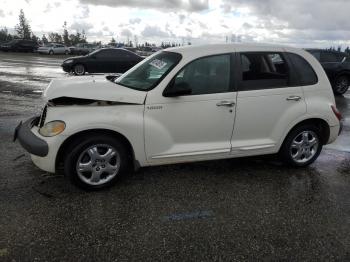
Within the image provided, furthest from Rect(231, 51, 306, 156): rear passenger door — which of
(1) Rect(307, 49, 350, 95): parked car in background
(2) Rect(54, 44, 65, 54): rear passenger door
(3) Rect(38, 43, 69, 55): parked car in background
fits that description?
(2) Rect(54, 44, 65, 54): rear passenger door

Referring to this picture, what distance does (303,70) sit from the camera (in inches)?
196

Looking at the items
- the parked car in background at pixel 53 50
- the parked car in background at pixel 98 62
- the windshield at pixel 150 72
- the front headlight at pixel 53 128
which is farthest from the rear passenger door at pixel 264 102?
the parked car in background at pixel 53 50

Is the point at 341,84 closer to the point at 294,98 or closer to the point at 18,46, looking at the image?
the point at 294,98

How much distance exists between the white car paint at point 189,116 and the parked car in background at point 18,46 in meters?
41.9

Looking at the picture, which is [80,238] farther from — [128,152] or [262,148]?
[262,148]

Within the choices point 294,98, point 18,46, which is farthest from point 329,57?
point 18,46

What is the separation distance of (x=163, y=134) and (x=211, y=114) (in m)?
0.66

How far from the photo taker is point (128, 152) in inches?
173

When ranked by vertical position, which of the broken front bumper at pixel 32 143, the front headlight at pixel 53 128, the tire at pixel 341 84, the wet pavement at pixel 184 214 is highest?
the front headlight at pixel 53 128

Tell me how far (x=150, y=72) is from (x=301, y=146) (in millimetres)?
2385

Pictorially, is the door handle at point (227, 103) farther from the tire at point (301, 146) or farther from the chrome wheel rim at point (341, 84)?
the chrome wheel rim at point (341, 84)

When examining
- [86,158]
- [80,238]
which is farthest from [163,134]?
[80,238]

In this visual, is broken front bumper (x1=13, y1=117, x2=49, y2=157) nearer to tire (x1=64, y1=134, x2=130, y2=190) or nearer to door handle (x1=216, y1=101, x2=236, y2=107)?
tire (x1=64, y1=134, x2=130, y2=190)

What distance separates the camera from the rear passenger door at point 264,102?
463cm
